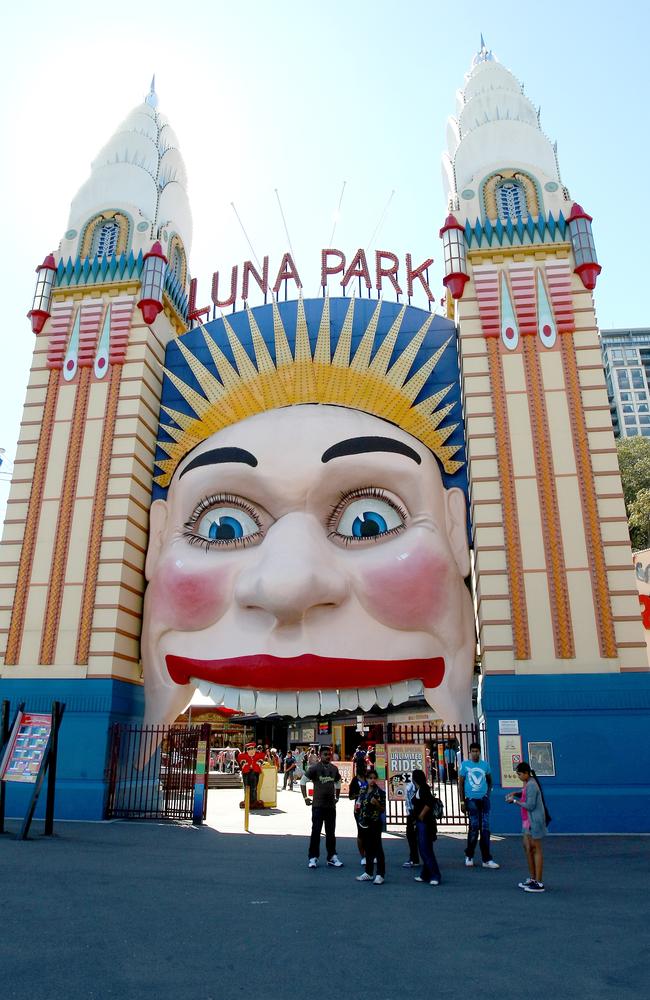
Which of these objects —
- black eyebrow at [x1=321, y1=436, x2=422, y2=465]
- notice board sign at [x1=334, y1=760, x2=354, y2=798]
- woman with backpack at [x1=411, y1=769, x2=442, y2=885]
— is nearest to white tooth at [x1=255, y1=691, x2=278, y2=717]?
black eyebrow at [x1=321, y1=436, x2=422, y2=465]

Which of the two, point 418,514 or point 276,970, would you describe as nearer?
point 276,970

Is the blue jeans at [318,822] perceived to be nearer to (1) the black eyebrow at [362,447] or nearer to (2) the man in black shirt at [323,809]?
(2) the man in black shirt at [323,809]

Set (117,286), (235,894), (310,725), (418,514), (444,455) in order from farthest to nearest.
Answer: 1. (310,725)
2. (117,286)
3. (444,455)
4. (418,514)
5. (235,894)

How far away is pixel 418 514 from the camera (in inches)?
558

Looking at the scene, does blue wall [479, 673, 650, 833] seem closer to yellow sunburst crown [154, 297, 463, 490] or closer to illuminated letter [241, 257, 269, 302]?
yellow sunburst crown [154, 297, 463, 490]

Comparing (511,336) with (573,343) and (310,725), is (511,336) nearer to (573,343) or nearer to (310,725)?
(573,343)

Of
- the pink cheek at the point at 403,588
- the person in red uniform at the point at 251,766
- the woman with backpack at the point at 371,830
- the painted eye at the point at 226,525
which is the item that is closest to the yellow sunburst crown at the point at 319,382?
the painted eye at the point at 226,525

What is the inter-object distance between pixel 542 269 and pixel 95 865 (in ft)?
46.9

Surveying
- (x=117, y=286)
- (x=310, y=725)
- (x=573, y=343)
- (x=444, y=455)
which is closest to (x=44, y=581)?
(x=117, y=286)

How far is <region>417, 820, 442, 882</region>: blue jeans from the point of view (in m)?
8.02

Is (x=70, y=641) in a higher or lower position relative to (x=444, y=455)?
lower

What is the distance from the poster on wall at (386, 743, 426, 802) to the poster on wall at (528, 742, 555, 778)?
2.11 meters

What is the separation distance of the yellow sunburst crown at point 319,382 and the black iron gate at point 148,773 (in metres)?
5.39

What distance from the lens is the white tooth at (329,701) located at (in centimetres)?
1384
